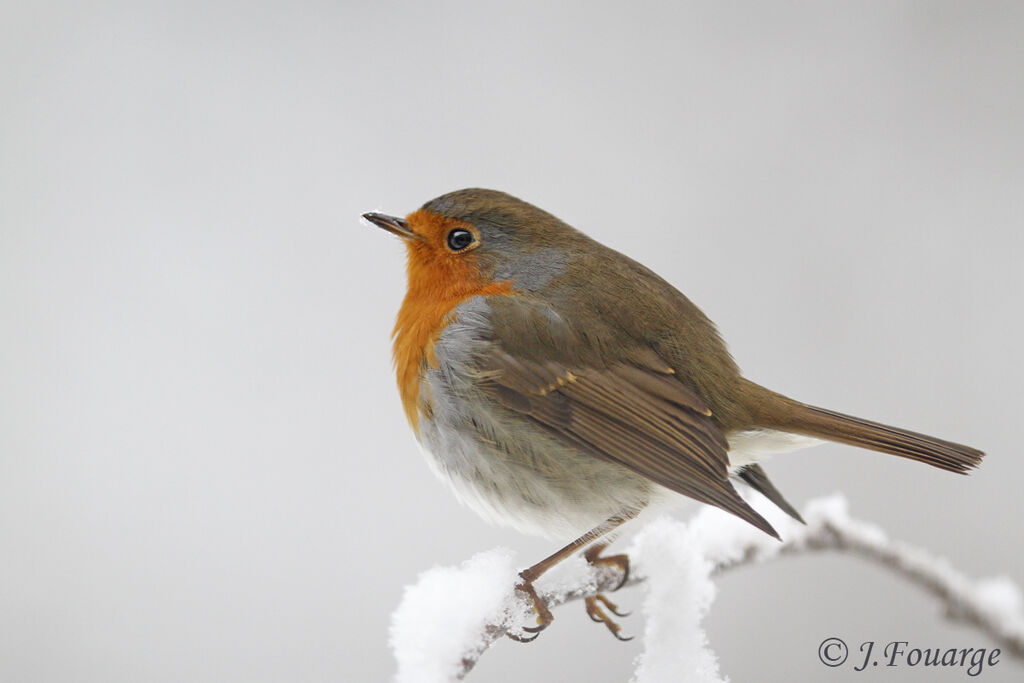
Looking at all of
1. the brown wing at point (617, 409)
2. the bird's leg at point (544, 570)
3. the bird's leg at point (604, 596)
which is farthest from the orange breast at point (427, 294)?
the bird's leg at point (604, 596)

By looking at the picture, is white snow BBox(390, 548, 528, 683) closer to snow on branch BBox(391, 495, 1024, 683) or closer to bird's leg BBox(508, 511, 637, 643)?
snow on branch BBox(391, 495, 1024, 683)

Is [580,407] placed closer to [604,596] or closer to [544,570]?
[544,570]

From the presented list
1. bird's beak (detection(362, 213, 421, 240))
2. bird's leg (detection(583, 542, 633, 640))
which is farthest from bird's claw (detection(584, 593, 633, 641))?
bird's beak (detection(362, 213, 421, 240))

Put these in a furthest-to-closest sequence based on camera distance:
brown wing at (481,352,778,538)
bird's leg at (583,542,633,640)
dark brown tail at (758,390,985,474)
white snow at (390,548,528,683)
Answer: bird's leg at (583,542,633,640) < brown wing at (481,352,778,538) < dark brown tail at (758,390,985,474) < white snow at (390,548,528,683)

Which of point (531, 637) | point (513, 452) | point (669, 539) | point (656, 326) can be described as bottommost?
point (531, 637)

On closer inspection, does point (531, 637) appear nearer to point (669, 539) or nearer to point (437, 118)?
point (669, 539)

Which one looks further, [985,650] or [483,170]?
[483,170]

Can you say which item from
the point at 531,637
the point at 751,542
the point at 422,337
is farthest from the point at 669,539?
the point at 422,337
